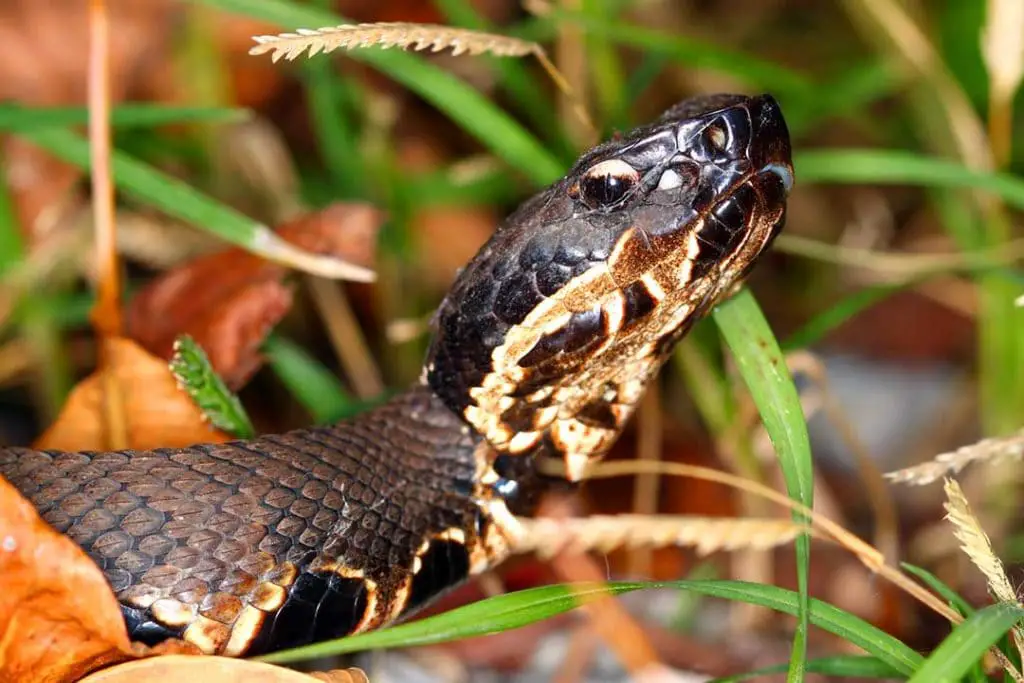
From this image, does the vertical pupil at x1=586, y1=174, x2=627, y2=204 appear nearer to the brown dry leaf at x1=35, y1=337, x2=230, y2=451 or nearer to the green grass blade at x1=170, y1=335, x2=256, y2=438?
the green grass blade at x1=170, y1=335, x2=256, y2=438

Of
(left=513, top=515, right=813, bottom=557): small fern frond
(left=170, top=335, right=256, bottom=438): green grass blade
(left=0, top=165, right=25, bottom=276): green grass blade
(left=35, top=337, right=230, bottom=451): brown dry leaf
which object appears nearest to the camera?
(left=513, top=515, right=813, bottom=557): small fern frond

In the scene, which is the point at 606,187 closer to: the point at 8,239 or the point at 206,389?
the point at 206,389

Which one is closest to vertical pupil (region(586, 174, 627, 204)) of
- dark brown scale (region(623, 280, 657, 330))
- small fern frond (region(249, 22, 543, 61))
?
dark brown scale (region(623, 280, 657, 330))

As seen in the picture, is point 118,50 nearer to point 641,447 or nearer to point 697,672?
point 641,447

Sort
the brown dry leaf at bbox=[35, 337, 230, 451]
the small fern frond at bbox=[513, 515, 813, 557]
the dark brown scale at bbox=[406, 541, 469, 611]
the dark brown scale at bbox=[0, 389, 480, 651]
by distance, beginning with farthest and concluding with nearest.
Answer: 1. the brown dry leaf at bbox=[35, 337, 230, 451]
2. the dark brown scale at bbox=[406, 541, 469, 611]
3. the dark brown scale at bbox=[0, 389, 480, 651]
4. the small fern frond at bbox=[513, 515, 813, 557]

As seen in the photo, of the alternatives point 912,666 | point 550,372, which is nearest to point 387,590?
point 550,372

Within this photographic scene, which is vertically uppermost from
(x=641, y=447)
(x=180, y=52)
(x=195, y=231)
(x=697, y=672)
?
(x=180, y=52)

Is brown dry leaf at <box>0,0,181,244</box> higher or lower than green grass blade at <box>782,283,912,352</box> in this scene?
higher

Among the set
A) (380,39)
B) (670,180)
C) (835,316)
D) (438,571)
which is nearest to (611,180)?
(670,180)
